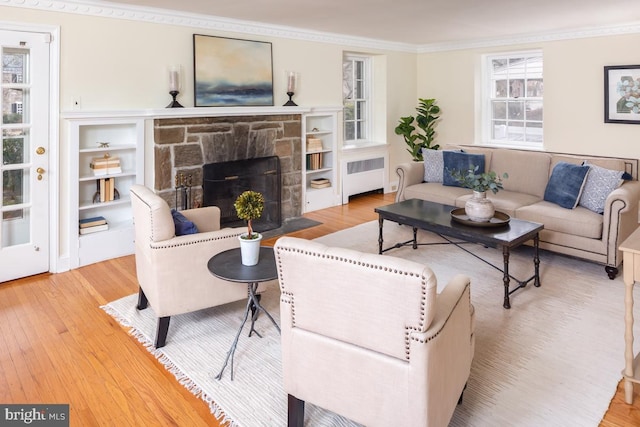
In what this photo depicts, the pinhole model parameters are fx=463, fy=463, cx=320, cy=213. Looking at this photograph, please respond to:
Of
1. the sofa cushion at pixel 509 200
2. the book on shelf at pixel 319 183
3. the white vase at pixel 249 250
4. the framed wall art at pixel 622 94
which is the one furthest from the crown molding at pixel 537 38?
the white vase at pixel 249 250

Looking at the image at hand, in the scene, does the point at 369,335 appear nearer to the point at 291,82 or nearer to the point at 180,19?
the point at 180,19

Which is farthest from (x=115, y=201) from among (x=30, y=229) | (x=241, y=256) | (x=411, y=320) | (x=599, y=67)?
(x=599, y=67)

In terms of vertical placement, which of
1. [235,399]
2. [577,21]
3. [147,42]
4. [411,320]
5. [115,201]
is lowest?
[235,399]

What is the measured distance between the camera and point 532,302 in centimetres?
343

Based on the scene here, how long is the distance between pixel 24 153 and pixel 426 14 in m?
4.14

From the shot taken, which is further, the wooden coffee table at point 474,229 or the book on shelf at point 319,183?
the book on shelf at point 319,183

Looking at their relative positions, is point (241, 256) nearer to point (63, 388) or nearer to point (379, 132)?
point (63, 388)

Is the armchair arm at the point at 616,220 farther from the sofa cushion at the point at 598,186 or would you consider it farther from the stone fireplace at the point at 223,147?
the stone fireplace at the point at 223,147

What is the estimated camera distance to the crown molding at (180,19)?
13.1 ft

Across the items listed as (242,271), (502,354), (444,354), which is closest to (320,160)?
(242,271)

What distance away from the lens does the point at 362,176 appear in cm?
716

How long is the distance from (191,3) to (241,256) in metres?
2.79

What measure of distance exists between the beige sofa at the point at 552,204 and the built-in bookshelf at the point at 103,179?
3.05m

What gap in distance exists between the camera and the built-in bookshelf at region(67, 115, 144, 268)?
13.9ft
